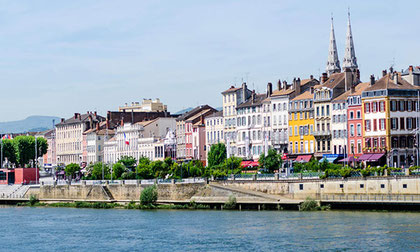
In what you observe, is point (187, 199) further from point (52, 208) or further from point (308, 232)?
point (308, 232)

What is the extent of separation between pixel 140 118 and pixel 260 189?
193 ft

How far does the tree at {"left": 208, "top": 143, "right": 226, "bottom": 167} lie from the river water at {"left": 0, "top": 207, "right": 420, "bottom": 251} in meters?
27.3

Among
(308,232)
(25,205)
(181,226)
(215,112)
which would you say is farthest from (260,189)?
(215,112)

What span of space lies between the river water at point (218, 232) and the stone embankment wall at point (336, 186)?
2.84m

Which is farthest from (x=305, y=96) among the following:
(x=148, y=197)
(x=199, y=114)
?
(x=148, y=197)

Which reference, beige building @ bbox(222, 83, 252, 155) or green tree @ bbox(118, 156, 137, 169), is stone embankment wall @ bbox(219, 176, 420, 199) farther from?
green tree @ bbox(118, 156, 137, 169)

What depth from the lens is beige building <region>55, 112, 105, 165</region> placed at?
140 m

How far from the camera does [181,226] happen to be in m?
63.3

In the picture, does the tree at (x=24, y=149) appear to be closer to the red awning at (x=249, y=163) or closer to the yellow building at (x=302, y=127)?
the red awning at (x=249, y=163)

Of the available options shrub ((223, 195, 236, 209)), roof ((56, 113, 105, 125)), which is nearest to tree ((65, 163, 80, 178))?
roof ((56, 113, 105, 125))

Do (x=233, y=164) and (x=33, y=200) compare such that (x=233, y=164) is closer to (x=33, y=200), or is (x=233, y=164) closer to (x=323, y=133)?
(x=323, y=133)

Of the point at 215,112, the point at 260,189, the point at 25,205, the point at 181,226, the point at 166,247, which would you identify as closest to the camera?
the point at 166,247

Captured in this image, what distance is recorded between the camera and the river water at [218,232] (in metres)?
52.4

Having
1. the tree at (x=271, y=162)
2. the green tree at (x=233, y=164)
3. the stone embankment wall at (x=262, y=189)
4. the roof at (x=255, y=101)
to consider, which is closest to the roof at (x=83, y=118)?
the roof at (x=255, y=101)
